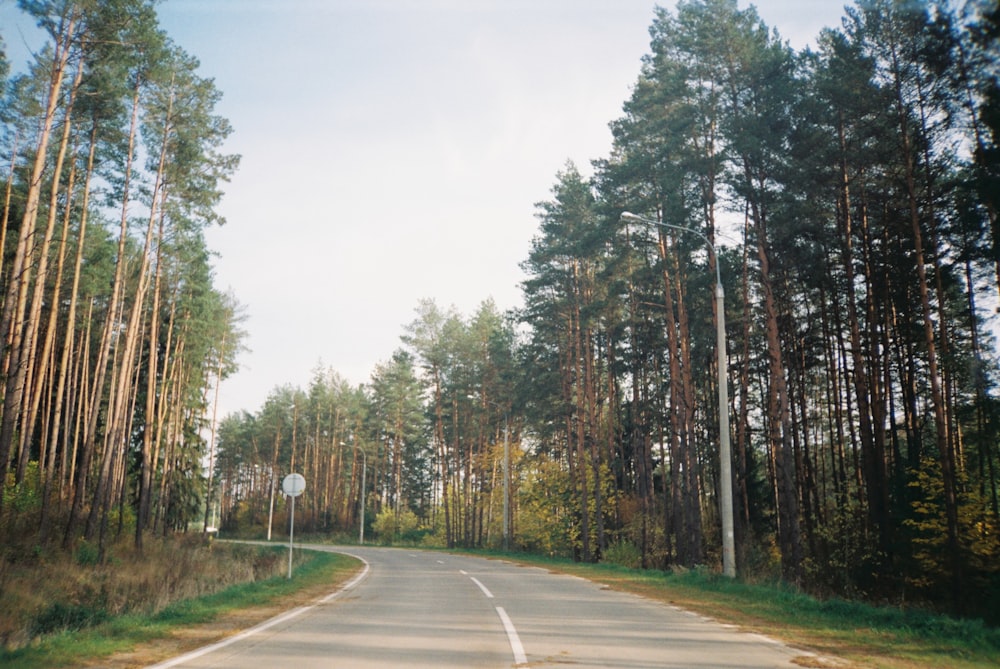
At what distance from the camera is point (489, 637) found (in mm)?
9203

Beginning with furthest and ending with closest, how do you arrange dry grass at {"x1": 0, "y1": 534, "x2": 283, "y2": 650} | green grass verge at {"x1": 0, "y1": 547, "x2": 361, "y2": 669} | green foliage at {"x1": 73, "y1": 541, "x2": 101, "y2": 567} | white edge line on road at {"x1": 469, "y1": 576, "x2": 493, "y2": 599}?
1. green foliage at {"x1": 73, "y1": 541, "x2": 101, "y2": 567}
2. white edge line on road at {"x1": 469, "y1": 576, "x2": 493, "y2": 599}
3. dry grass at {"x1": 0, "y1": 534, "x2": 283, "y2": 650}
4. green grass verge at {"x1": 0, "y1": 547, "x2": 361, "y2": 669}

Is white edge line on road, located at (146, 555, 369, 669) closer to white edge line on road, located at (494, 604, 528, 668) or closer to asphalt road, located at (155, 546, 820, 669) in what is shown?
asphalt road, located at (155, 546, 820, 669)

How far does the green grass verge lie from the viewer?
7.43 meters

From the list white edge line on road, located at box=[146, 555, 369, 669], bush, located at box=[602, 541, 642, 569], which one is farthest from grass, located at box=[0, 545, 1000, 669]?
bush, located at box=[602, 541, 642, 569]

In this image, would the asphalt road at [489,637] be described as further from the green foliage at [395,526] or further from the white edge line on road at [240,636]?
the green foliage at [395,526]

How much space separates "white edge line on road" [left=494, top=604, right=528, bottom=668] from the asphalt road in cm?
1

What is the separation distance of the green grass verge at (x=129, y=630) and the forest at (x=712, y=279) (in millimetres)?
7216

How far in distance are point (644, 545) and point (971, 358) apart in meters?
15.4

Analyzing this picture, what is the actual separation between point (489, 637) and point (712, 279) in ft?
60.8

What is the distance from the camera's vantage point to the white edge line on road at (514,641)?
7.50 meters

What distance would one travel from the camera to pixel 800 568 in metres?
20.0

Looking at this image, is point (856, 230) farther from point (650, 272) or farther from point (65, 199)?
point (65, 199)

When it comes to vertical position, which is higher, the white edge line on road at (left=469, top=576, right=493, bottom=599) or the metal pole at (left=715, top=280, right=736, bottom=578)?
the metal pole at (left=715, top=280, right=736, bottom=578)

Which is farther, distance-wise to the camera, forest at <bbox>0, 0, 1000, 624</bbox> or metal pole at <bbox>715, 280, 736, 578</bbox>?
forest at <bbox>0, 0, 1000, 624</bbox>
